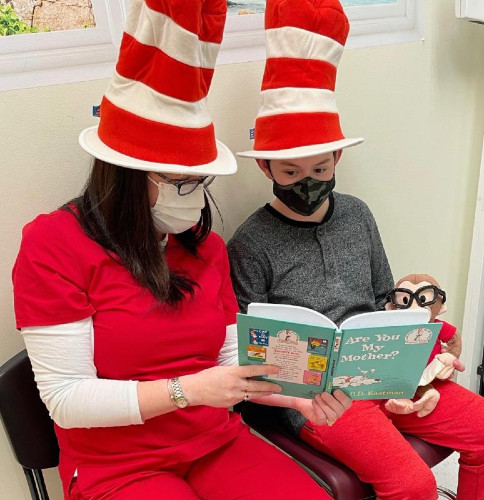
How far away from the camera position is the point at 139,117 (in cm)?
105

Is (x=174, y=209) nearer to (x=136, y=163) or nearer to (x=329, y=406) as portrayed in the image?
(x=136, y=163)

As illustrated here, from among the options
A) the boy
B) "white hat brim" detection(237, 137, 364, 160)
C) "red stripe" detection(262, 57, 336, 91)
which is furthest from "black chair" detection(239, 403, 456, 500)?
"red stripe" detection(262, 57, 336, 91)

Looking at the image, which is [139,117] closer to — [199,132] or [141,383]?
[199,132]

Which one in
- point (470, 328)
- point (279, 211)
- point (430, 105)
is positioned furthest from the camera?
point (470, 328)

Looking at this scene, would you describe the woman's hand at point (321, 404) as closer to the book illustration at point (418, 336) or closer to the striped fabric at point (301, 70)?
the book illustration at point (418, 336)

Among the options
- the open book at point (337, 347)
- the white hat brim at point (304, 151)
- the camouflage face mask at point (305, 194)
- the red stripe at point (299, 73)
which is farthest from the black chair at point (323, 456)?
the red stripe at point (299, 73)

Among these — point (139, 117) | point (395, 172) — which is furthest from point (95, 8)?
point (395, 172)

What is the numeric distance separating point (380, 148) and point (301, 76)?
0.68m

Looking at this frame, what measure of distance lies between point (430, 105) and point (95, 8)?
3.93 feet

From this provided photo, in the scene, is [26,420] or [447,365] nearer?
[26,420]

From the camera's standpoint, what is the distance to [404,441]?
1393 millimetres

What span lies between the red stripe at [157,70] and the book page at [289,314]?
1.34ft

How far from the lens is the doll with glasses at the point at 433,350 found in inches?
58.1

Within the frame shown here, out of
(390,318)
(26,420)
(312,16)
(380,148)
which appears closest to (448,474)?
(380,148)
